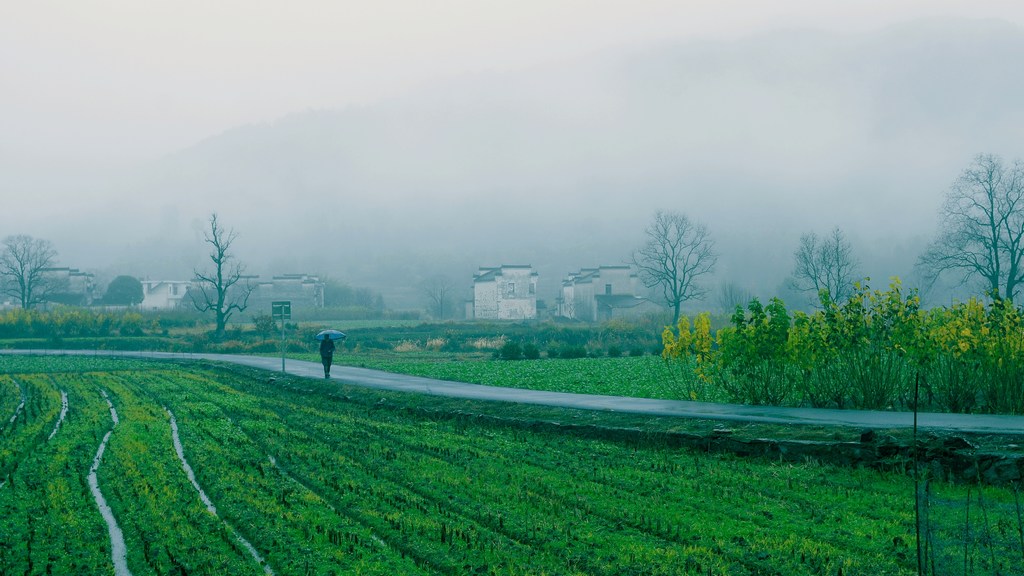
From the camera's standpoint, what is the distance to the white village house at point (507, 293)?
419 ft

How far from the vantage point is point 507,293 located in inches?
5032

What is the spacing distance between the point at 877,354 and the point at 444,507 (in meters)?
12.3

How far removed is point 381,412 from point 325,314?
95626 mm

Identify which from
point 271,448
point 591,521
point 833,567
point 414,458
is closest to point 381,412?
point 271,448

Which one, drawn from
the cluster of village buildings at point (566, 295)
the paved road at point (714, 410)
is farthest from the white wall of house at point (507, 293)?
the paved road at point (714, 410)

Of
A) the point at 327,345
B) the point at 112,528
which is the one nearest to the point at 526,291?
the point at 327,345

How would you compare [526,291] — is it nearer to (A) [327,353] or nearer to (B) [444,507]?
(A) [327,353]

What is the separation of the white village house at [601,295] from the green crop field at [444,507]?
102785 millimetres

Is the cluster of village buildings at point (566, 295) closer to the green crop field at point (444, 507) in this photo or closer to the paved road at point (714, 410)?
the paved road at point (714, 410)

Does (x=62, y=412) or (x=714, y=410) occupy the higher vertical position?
(x=714, y=410)

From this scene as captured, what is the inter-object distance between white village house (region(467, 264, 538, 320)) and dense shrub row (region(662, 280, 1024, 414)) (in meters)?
106

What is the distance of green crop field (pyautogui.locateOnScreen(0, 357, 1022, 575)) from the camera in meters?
8.69

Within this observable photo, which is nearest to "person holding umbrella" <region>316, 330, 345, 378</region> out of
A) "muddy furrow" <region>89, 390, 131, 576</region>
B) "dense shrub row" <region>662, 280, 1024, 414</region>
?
"dense shrub row" <region>662, 280, 1024, 414</region>

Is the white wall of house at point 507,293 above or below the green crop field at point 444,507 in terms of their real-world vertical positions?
above
